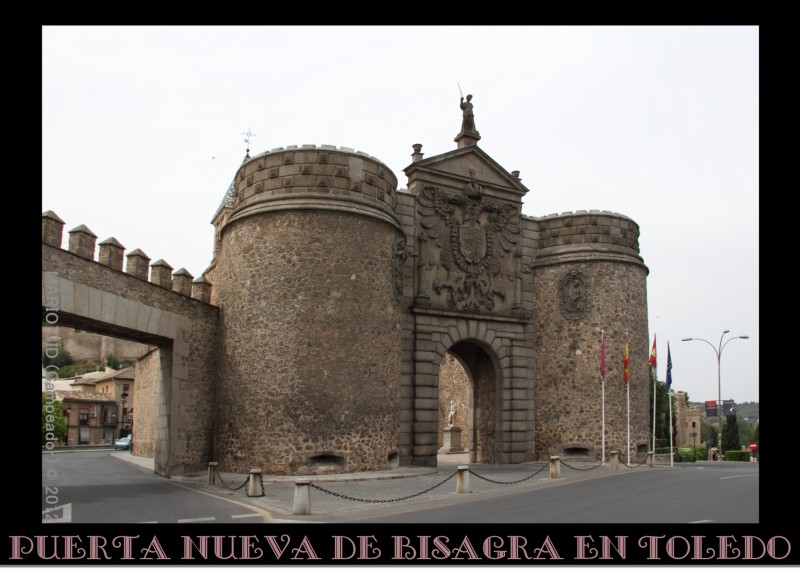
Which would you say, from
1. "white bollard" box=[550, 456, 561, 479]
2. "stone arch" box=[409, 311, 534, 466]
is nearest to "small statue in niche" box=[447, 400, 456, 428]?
"stone arch" box=[409, 311, 534, 466]

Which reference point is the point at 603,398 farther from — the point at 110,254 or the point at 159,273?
the point at 110,254

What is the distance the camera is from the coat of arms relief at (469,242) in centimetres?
2453

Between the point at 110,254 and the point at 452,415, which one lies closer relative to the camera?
the point at 110,254

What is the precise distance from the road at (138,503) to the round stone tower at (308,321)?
303 cm

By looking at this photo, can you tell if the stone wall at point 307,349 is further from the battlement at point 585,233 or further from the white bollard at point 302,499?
the battlement at point 585,233

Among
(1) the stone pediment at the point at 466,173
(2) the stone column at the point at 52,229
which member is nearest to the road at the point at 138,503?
(2) the stone column at the point at 52,229

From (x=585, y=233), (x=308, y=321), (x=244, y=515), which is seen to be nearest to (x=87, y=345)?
(x=585, y=233)

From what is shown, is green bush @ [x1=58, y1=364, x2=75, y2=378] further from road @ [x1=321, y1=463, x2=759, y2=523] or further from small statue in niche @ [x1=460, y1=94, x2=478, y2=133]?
road @ [x1=321, y1=463, x2=759, y2=523]

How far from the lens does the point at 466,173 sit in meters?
25.7

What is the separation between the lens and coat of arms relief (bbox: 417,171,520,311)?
80.5ft

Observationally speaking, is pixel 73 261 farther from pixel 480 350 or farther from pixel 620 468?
pixel 620 468

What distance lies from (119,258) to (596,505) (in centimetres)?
1320
